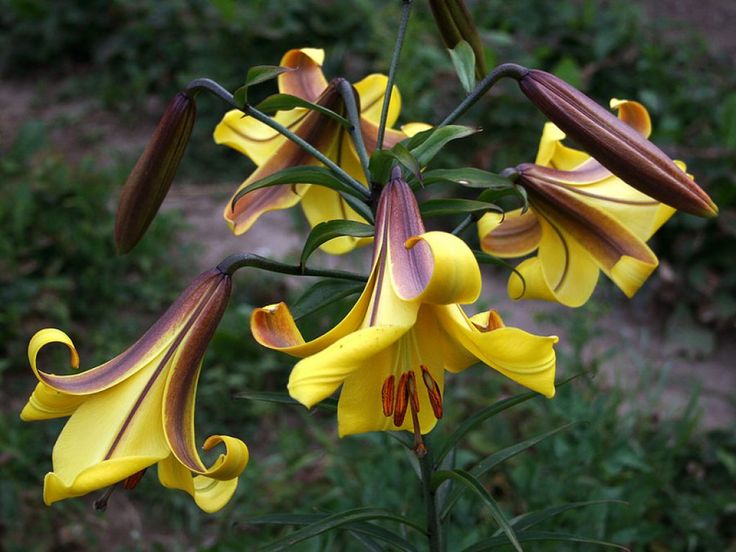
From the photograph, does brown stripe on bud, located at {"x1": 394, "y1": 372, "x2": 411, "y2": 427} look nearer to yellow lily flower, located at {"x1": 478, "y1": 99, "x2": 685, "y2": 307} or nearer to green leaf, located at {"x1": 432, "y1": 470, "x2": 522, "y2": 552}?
green leaf, located at {"x1": 432, "y1": 470, "x2": 522, "y2": 552}

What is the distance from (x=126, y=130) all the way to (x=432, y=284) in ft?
10.7

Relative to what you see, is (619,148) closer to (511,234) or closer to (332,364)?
(511,234)

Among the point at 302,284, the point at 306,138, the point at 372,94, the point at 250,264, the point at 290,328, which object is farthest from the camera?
the point at 302,284

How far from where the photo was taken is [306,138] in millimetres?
1223

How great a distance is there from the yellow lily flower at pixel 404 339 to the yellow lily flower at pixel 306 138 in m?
0.29

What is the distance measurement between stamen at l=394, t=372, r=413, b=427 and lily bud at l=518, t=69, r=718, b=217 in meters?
0.33

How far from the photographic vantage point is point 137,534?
212 centimetres

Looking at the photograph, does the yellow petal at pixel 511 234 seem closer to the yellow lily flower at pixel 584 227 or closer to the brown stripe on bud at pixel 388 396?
the yellow lily flower at pixel 584 227

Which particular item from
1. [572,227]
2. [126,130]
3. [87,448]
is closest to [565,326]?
[572,227]

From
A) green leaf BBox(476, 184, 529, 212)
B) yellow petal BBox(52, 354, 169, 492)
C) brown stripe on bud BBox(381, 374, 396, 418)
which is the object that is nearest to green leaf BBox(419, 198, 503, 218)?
green leaf BBox(476, 184, 529, 212)

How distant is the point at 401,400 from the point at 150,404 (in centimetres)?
26

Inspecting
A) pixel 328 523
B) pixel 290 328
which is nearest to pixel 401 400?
pixel 290 328

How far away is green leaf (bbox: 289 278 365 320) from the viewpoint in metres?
1.12

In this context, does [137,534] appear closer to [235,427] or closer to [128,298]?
[235,427]
